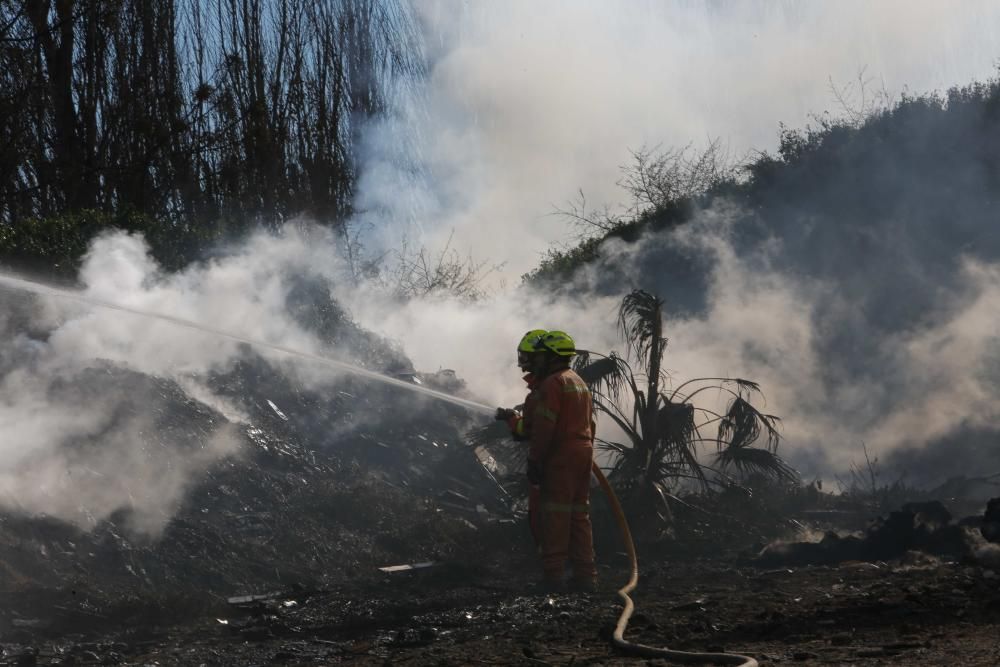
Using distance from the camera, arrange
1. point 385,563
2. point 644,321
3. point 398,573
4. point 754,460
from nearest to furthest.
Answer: point 398,573 → point 385,563 → point 754,460 → point 644,321

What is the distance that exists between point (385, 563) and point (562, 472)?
194 cm

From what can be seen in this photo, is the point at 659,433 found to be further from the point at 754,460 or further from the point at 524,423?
the point at 524,423

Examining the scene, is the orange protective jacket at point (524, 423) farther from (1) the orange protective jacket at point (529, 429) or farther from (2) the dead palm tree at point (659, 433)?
(2) the dead palm tree at point (659, 433)

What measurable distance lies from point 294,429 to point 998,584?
685 centimetres

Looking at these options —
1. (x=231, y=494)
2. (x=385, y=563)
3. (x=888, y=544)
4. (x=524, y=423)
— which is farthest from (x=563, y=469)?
(x=888, y=544)

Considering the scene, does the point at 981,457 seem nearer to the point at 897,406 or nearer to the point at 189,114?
the point at 897,406

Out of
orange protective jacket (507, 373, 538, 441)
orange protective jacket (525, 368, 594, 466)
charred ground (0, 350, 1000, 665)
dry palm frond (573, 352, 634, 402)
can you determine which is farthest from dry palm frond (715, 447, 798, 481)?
orange protective jacket (507, 373, 538, 441)

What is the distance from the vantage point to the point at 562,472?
7.83 metres

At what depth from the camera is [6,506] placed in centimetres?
736

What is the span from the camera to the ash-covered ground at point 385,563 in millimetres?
5867

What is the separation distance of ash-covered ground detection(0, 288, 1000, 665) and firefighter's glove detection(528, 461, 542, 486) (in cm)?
82

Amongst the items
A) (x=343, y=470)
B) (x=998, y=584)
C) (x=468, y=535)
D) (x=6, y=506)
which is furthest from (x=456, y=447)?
(x=998, y=584)

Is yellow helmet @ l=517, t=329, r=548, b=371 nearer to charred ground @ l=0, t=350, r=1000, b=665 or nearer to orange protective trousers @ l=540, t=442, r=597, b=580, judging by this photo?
orange protective trousers @ l=540, t=442, r=597, b=580

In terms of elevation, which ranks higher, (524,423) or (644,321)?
(644,321)
